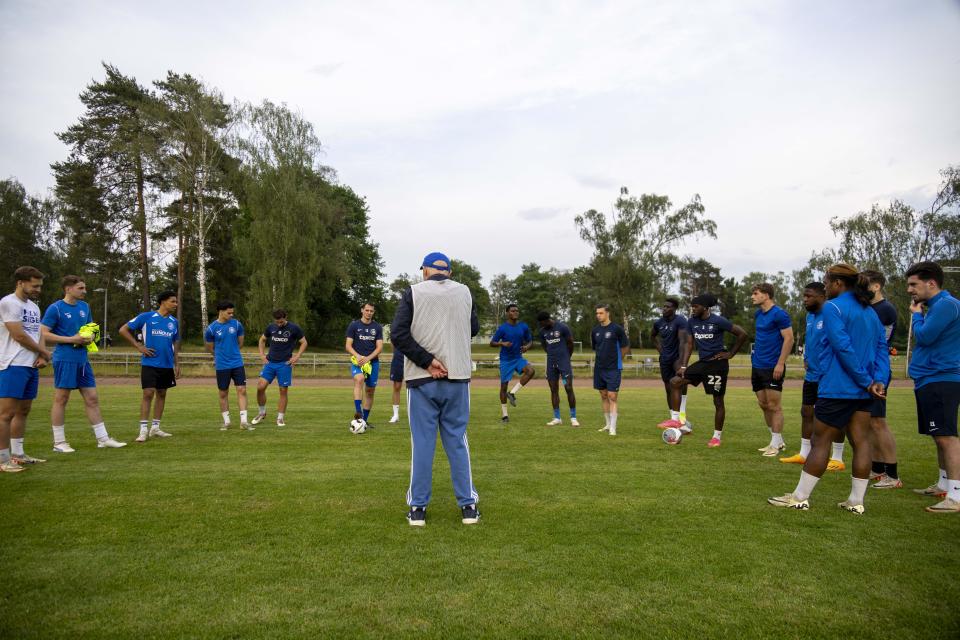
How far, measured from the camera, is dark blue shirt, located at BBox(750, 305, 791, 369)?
861 centimetres

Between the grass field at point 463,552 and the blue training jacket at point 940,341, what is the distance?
4.59 feet

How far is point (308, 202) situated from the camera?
37.1 meters

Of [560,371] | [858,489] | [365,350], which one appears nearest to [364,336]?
[365,350]

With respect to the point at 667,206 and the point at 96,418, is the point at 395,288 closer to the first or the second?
the point at 667,206

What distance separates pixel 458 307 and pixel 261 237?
34.8 metres

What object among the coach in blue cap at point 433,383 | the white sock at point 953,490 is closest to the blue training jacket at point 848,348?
the white sock at point 953,490

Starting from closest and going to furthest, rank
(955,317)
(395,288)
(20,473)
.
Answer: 1. (955,317)
2. (20,473)
3. (395,288)

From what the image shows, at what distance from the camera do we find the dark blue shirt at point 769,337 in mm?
8609

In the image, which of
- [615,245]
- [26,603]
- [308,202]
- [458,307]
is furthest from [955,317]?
[615,245]

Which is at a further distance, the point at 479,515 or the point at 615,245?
the point at 615,245

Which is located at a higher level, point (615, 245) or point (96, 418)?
point (615, 245)

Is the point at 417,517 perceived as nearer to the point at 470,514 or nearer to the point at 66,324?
the point at 470,514

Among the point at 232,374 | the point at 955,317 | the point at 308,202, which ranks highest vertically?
the point at 308,202

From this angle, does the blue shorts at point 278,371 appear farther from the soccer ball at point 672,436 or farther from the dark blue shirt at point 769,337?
the dark blue shirt at point 769,337
